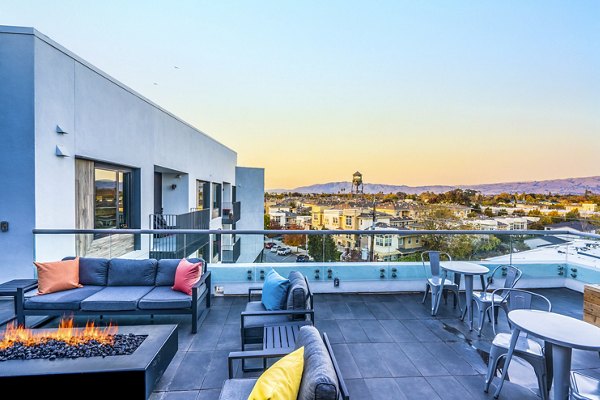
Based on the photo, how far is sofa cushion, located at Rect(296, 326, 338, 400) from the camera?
129 cm

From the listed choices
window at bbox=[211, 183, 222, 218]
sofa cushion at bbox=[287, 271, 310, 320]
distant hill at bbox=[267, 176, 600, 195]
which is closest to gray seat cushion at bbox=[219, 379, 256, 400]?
sofa cushion at bbox=[287, 271, 310, 320]

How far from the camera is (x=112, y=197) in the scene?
270 inches

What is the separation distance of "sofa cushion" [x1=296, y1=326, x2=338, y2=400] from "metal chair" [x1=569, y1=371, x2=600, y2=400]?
1.80 metres

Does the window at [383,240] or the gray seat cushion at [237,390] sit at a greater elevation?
the window at [383,240]

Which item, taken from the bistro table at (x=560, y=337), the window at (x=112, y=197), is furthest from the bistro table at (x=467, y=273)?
the window at (x=112, y=197)

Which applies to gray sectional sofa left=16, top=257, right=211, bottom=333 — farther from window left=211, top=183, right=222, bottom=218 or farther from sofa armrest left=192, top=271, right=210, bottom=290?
window left=211, top=183, right=222, bottom=218

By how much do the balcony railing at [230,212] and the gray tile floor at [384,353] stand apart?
40.3 ft

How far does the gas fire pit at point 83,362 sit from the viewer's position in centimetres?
215

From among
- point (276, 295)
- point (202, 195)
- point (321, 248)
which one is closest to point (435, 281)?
point (321, 248)

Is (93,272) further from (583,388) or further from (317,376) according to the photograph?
(583,388)

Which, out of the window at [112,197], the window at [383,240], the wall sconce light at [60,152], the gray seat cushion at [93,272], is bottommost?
the gray seat cushion at [93,272]

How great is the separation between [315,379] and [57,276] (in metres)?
4.07

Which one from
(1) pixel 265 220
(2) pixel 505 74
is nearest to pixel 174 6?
(2) pixel 505 74

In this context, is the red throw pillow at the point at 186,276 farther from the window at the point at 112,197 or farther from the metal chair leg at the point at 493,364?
the window at the point at 112,197
